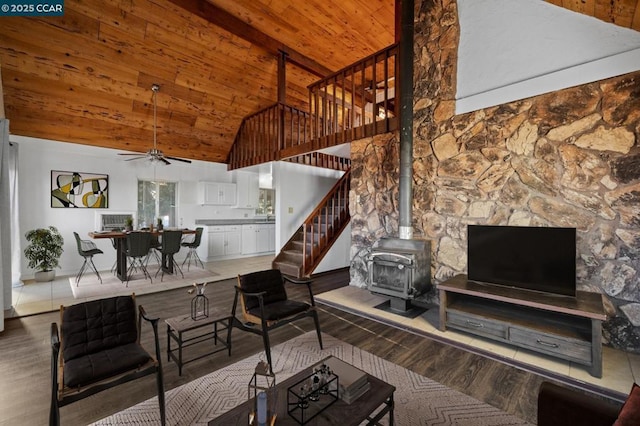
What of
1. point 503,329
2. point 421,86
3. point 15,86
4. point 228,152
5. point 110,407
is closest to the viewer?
point 110,407

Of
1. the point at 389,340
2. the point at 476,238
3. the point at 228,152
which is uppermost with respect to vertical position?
the point at 228,152

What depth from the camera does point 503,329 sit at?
2.85 meters

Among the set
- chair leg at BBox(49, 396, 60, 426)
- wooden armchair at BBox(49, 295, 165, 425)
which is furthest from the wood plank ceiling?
chair leg at BBox(49, 396, 60, 426)

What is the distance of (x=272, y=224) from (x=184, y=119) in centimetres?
373

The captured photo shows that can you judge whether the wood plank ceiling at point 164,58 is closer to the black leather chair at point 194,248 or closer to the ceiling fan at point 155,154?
the ceiling fan at point 155,154

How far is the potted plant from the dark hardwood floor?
2.23m

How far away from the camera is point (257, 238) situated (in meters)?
8.52

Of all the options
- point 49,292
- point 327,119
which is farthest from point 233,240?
point 327,119

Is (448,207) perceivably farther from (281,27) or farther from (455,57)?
(281,27)

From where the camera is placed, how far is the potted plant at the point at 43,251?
5305mm

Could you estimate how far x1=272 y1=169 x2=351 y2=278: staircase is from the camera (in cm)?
591

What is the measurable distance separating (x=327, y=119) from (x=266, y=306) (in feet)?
14.1

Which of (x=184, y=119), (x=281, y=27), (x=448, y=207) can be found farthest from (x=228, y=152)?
(x=448, y=207)

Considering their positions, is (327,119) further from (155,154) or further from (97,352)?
(97,352)
